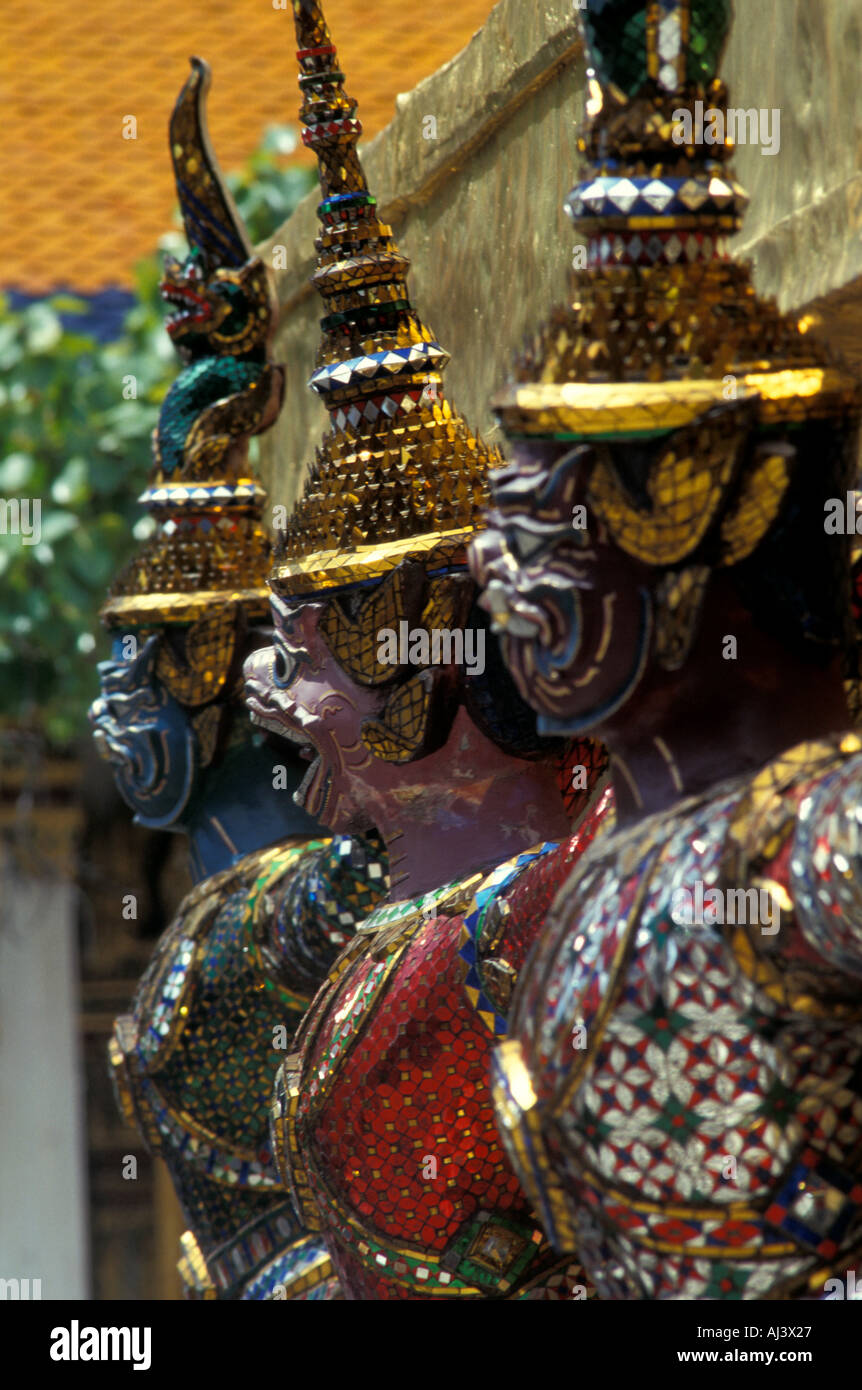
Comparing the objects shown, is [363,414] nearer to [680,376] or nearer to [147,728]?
[680,376]

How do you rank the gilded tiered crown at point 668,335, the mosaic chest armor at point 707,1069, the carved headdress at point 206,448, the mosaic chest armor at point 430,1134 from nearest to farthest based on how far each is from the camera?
the mosaic chest armor at point 707,1069
the gilded tiered crown at point 668,335
the mosaic chest armor at point 430,1134
the carved headdress at point 206,448

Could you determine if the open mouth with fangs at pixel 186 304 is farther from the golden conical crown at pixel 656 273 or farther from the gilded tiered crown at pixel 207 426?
the golden conical crown at pixel 656 273

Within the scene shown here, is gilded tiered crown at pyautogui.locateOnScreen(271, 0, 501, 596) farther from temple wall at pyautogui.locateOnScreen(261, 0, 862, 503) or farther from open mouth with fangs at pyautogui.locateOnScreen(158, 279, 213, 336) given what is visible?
open mouth with fangs at pyautogui.locateOnScreen(158, 279, 213, 336)

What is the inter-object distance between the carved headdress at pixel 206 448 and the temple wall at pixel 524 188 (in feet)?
1.16

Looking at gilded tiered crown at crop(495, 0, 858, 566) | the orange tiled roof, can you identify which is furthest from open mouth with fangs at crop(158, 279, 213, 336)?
the orange tiled roof

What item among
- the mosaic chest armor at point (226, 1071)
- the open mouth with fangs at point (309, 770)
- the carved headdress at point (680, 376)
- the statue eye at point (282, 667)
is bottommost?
the mosaic chest armor at point (226, 1071)

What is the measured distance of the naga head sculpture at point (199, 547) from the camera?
3.23m

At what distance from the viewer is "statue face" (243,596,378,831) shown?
2.47m

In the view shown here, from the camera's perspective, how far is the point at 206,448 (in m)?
3.26

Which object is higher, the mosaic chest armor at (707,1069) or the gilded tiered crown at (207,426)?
the gilded tiered crown at (207,426)

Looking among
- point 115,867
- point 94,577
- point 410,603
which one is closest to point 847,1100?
point 410,603

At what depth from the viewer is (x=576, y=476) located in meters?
1.79

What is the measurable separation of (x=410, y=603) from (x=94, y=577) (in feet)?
10.1

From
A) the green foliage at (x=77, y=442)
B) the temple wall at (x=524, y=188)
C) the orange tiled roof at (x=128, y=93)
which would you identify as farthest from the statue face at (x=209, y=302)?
the orange tiled roof at (x=128, y=93)
